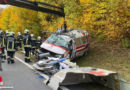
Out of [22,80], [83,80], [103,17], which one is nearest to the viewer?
[83,80]

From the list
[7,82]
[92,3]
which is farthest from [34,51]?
[7,82]

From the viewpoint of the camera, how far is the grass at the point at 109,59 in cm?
998

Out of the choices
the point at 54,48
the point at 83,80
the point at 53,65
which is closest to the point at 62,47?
the point at 54,48

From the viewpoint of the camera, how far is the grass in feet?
32.8

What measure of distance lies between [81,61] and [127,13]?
4.14m

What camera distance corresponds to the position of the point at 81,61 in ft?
38.9

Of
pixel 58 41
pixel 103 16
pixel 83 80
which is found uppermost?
pixel 103 16

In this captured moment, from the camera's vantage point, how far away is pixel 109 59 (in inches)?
471

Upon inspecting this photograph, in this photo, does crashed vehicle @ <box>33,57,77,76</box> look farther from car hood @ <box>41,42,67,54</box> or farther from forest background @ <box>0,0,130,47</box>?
forest background @ <box>0,0,130,47</box>

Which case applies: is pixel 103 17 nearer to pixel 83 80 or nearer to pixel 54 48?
pixel 54 48

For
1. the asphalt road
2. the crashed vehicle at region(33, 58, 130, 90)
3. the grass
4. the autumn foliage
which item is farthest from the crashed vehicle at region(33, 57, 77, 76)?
the autumn foliage

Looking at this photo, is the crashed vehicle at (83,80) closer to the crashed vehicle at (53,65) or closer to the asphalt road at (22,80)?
the asphalt road at (22,80)

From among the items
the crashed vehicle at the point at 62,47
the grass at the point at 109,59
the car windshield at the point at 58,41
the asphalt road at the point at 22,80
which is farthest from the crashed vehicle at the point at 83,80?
the car windshield at the point at 58,41

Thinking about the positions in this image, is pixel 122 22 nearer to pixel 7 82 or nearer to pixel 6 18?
pixel 7 82
